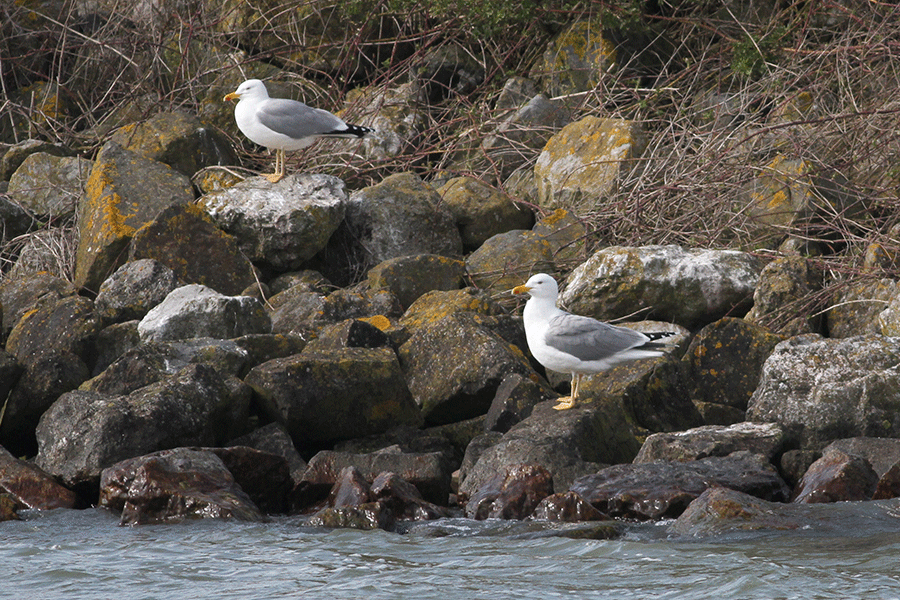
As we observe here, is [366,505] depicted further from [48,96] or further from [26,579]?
[48,96]

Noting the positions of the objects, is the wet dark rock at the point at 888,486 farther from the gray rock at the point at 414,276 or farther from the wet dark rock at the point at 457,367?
the gray rock at the point at 414,276

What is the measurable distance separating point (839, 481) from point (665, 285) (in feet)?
8.50

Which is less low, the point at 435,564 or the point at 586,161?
the point at 586,161

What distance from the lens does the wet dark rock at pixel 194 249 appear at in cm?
876

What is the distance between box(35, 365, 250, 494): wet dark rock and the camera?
6.02m

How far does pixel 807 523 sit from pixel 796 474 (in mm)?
933

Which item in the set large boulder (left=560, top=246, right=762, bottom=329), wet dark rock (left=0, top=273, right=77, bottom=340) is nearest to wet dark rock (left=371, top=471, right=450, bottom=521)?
large boulder (left=560, top=246, right=762, bottom=329)

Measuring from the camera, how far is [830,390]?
6246 millimetres

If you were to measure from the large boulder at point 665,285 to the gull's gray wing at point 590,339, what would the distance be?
1280mm

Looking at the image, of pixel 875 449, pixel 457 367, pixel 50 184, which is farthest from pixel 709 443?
pixel 50 184

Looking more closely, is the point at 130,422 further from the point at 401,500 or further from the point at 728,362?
the point at 728,362

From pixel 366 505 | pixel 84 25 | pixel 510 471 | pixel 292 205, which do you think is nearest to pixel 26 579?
pixel 366 505

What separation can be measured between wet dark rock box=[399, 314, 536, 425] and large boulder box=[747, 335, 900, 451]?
1.54 metres

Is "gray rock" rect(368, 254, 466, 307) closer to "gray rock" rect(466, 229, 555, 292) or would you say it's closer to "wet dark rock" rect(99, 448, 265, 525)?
"gray rock" rect(466, 229, 555, 292)
